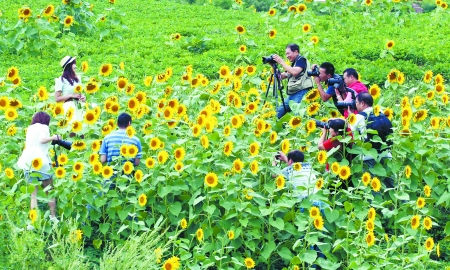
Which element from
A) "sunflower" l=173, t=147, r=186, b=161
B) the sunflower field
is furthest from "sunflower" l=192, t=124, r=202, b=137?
"sunflower" l=173, t=147, r=186, b=161

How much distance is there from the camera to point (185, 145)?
7395mm

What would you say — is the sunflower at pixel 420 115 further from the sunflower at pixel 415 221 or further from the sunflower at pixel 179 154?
the sunflower at pixel 179 154

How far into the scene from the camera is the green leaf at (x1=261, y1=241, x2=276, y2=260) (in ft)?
22.0

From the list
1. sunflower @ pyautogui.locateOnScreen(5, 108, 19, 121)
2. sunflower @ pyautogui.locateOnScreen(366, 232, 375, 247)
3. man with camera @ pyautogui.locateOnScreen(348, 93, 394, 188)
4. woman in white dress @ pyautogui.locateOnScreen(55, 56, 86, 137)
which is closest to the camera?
sunflower @ pyautogui.locateOnScreen(366, 232, 375, 247)

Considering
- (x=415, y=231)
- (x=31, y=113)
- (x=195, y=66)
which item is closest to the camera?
(x=415, y=231)

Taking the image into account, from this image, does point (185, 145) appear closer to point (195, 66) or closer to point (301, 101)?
point (301, 101)

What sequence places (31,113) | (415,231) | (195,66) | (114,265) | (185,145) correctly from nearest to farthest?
(114,265), (415,231), (185,145), (31,113), (195,66)

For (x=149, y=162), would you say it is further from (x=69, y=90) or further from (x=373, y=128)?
(x=69, y=90)

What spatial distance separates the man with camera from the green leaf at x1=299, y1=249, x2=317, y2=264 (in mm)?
1289

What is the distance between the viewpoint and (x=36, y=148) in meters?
7.38

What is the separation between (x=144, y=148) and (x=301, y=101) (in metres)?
1.88

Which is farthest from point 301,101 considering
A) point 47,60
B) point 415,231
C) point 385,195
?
point 47,60

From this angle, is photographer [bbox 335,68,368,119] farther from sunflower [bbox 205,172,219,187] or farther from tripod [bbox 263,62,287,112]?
sunflower [bbox 205,172,219,187]

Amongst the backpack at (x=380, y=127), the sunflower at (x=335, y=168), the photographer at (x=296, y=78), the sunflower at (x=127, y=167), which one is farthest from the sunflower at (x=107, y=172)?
the photographer at (x=296, y=78)
